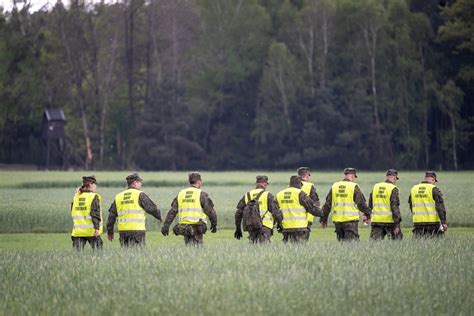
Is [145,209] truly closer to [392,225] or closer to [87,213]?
[87,213]

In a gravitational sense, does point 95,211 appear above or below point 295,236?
above

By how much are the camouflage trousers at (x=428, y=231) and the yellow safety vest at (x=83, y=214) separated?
7.42 metres

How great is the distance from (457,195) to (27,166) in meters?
55.0

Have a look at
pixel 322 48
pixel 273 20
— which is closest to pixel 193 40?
pixel 273 20

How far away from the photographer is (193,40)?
331 feet

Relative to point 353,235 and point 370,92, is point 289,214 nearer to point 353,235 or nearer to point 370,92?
point 353,235

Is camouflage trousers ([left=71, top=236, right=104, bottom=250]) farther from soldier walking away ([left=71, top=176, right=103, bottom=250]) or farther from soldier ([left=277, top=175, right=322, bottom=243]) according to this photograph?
soldier ([left=277, top=175, right=322, bottom=243])

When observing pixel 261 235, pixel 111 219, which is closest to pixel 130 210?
pixel 111 219

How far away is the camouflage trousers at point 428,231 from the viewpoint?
25.0 metres

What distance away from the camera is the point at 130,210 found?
72.2 ft

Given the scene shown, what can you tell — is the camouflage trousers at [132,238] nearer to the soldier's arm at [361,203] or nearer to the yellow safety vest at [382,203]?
the soldier's arm at [361,203]

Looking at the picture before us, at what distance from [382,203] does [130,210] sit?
5.76 metres

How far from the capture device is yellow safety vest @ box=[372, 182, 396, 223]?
2428cm

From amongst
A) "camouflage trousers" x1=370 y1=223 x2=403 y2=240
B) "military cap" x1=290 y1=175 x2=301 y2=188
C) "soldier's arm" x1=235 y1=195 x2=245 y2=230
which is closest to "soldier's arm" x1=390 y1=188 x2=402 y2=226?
"camouflage trousers" x1=370 y1=223 x2=403 y2=240
